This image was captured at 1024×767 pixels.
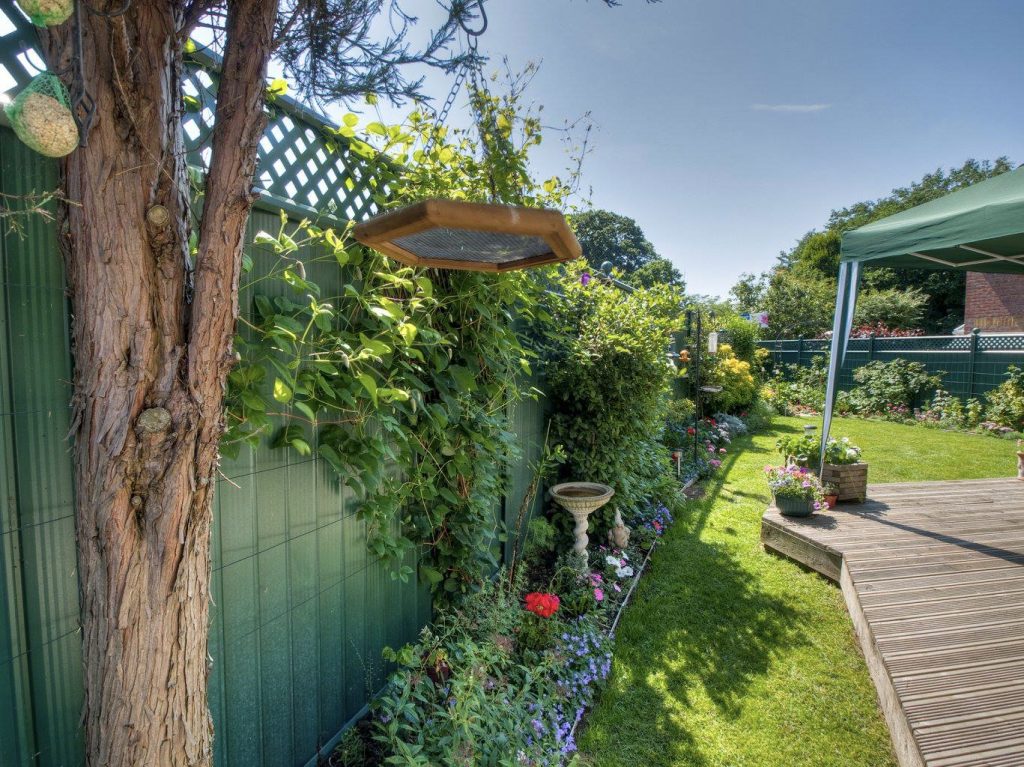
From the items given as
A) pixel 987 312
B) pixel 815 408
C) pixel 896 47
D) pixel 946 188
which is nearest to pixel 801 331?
pixel 987 312

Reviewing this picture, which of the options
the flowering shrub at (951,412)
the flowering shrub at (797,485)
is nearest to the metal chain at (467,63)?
the flowering shrub at (797,485)

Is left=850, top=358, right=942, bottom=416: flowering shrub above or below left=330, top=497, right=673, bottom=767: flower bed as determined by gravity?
above

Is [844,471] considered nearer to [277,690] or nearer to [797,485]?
[797,485]

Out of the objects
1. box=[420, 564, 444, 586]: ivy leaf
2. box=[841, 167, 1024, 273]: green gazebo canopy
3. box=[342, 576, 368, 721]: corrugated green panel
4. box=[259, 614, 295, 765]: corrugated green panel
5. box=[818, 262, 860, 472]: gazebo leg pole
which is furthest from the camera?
box=[818, 262, 860, 472]: gazebo leg pole

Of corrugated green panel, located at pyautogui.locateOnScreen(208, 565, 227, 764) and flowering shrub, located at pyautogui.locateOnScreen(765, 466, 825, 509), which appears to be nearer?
corrugated green panel, located at pyautogui.locateOnScreen(208, 565, 227, 764)

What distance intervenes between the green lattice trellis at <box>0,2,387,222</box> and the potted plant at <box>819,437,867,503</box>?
427cm

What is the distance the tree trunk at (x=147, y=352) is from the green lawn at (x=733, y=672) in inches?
73.9

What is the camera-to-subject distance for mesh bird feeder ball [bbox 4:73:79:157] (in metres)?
0.61

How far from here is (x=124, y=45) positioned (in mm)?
754

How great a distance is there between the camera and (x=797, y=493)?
154 inches

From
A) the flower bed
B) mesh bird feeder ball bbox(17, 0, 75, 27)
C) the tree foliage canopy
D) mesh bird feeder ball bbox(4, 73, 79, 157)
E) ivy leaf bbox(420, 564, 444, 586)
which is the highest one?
the tree foliage canopy

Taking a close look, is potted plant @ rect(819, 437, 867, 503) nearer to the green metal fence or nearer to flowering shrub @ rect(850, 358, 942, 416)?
the green metal fence

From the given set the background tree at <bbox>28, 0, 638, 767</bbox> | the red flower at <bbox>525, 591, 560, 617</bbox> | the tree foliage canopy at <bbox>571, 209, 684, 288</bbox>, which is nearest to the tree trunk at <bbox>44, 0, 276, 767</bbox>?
the background tree at <bbox>28, 0, 638, 767</bbox>

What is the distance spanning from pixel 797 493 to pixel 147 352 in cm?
440
